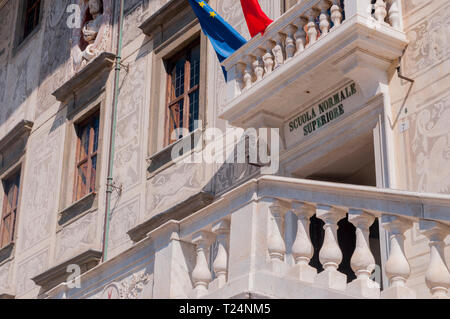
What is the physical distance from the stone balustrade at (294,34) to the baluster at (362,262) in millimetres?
3497

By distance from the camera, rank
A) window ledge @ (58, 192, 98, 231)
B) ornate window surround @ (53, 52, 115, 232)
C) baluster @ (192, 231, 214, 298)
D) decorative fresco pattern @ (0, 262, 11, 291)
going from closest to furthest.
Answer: baluster @ (192, 231, 214, 298) < window ledge @ (58, 192, 98, 231) < ornate window surround @ (53, 52, 115, 232) < decorative fresco pattern @ (0, 262, 11, 291)

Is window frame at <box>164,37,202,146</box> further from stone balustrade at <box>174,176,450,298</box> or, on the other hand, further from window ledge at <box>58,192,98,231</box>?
stone balustrade at <box>174,176,450,298</box>

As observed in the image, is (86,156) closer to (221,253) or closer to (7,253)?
(7,253)

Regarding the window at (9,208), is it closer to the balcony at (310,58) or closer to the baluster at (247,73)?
the balcony at (310,58)

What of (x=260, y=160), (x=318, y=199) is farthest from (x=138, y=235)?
(x=318, y=199)

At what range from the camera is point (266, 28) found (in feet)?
36.5

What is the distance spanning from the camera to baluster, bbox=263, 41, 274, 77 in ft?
36.3

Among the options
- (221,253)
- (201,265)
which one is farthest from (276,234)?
(201,265)

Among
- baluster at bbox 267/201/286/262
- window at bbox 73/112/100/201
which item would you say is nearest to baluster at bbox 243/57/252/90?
baluster at bbox 267/201/286/262

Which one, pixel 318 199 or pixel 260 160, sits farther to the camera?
pixel 260 160
